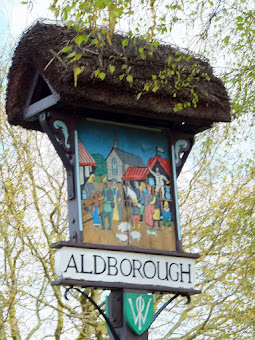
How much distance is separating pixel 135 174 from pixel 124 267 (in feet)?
2.88

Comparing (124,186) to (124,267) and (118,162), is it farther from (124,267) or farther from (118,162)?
(124,267)

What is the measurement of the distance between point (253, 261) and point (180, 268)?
12.6 ft

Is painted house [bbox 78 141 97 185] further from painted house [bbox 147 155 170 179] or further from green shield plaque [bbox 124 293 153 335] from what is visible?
green shield plaque [bbox 124 293 153 335]

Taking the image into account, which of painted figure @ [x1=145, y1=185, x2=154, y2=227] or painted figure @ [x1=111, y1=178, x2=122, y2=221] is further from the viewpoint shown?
painted figure @ [x1=145, y1=185, x2=154, y2=227]

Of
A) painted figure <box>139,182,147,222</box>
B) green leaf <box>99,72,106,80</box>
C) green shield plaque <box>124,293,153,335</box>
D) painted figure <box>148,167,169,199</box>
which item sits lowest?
green shield plaque <box>124,293,153,335</box>

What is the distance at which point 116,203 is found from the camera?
6.28m

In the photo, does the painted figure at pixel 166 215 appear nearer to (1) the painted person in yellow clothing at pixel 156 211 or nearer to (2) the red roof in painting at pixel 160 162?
(1) the painted person in yellow clothing at pixel 156 211

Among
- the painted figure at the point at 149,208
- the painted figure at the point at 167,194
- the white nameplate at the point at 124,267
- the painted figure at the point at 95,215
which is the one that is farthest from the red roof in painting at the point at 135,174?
the white nameplate at the point at 124,267

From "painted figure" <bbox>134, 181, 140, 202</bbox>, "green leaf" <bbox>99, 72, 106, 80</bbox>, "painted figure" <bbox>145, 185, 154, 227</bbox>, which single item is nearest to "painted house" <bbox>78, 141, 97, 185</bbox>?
"painted figure" <bbox>134, 181, 140, 202</bbox>

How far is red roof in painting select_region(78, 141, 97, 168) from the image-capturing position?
20.3 ft

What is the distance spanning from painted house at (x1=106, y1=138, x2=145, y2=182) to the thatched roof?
32cm

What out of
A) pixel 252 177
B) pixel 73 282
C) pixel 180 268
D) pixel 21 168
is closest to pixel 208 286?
pixel 252 177

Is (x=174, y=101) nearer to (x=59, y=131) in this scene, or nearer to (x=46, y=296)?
(x=59, y=131)

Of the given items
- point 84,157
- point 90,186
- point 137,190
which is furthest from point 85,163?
point 137,190
